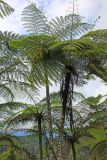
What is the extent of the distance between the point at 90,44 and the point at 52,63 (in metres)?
0.96

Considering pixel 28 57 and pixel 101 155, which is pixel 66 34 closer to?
pixel 28 57

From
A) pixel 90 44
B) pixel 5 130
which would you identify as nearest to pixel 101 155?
pixel 5 130

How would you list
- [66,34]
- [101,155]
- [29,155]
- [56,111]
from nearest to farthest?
[66,34]
[29,155]
[101,155]
[56,111]

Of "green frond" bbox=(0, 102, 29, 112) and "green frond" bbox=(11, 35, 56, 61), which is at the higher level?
"green frond" bbox=(0, 102, 29, 112)

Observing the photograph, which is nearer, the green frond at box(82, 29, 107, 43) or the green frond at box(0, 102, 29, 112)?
the green frond at box(82, 29, 107, 43)

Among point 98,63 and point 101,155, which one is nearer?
point 98,63

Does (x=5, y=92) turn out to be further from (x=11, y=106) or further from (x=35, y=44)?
(x=35, y=44)

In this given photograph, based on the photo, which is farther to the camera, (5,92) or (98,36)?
(5,92)

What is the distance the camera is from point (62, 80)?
11227 mm

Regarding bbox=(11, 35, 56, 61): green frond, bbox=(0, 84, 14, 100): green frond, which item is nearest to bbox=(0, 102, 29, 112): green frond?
bbox=(0, 84, 14, 100): green frond

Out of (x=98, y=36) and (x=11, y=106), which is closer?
(x=98, y=36)

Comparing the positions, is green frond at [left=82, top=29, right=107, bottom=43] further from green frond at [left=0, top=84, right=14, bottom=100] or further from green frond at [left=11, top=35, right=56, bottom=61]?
green frond at [left=0, top=84, right=14, bottom=100]

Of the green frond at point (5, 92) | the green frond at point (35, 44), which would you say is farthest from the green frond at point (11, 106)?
the green frond at point (35, 44)

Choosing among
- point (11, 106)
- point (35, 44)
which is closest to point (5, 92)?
point (11, 106)
